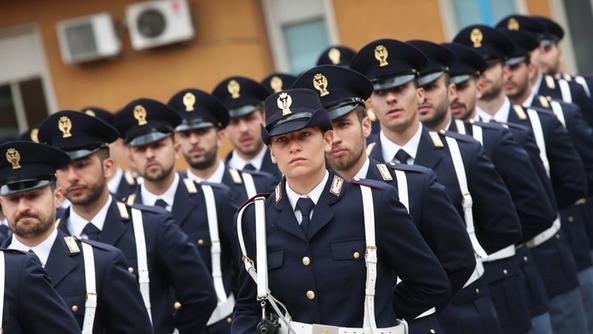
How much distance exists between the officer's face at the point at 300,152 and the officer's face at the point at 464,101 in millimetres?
3817

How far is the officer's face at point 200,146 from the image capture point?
1062 cm

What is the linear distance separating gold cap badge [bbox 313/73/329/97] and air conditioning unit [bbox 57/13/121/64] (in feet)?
36.9

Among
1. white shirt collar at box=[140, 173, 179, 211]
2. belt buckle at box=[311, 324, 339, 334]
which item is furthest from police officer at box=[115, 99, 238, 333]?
belt buckle at box=[311, 324, 339, 334]

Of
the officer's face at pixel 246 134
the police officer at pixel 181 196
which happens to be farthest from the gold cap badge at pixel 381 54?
the officer's face at pixel 246 134

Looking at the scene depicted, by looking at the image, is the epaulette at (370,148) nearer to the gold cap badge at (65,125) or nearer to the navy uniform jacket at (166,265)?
the navy uniform jacket at (166,265)

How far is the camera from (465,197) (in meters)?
7.92

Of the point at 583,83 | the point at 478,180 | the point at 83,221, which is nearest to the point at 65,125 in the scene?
the point at 83,221

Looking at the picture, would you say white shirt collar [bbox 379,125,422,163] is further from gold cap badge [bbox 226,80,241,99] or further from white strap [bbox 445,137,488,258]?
gold cap badge [bbox 226,80,241,99]

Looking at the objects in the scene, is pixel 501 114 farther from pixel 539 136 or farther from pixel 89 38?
pixel 89 38

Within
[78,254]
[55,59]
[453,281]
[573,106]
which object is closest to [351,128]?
[453,281]

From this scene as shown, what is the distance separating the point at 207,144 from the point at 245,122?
97 cm

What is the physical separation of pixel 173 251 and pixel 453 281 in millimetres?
2009

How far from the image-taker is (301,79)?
7.29 metres

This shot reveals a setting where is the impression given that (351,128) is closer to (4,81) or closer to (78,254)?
(78,254)
